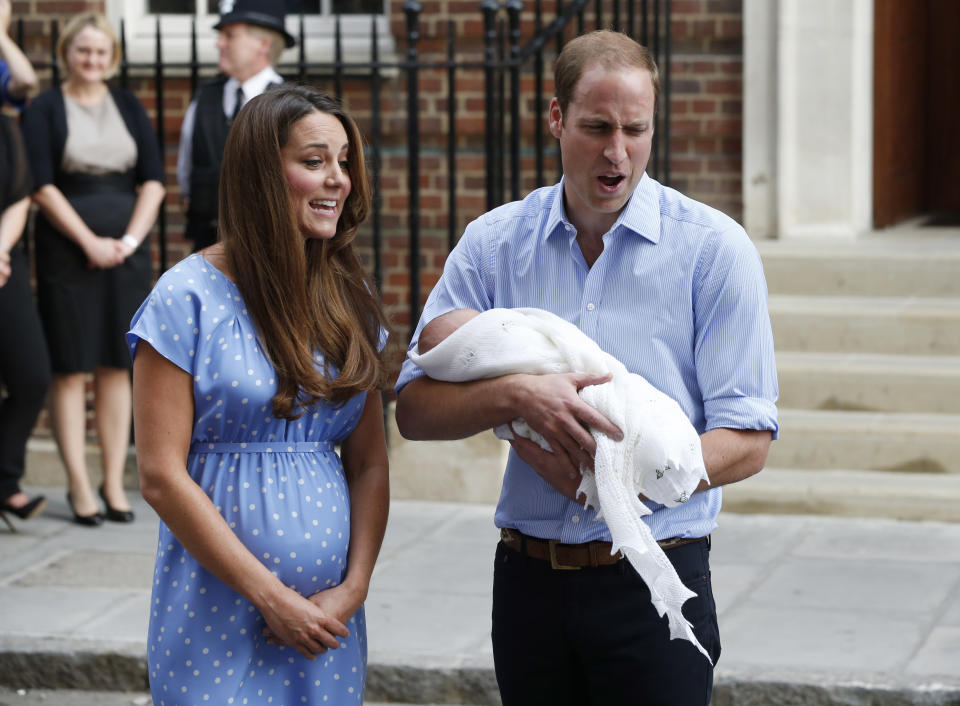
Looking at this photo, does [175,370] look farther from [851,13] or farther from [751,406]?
[851,13]

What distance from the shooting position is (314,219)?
291cm

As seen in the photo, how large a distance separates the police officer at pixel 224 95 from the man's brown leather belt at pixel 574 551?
14.4 feet

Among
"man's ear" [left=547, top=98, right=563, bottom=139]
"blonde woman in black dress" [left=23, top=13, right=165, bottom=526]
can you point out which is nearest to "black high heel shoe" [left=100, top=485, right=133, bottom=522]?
"blonde woman in black dress" [left=23, top=13, right=165, bottom=526]

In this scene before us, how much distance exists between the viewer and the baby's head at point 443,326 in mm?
2830

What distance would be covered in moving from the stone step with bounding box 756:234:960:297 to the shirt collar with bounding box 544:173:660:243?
5.09 m

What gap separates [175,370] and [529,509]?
710mm

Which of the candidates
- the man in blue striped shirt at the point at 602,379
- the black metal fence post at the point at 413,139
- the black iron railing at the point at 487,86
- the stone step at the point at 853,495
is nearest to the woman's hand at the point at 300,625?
the man in blue striped shirt at the point at 602,379

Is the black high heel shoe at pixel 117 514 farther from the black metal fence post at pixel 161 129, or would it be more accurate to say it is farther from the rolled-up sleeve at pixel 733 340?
the rolled-up sleeve at pixel 733 340

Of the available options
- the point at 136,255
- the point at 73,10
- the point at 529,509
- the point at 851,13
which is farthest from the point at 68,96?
the point at 529,509

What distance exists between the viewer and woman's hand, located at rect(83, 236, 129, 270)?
676cm

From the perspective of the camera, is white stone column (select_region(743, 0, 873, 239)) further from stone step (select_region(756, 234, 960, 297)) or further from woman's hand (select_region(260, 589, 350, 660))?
woman's hand (select_region(260, 589, 350, 660))

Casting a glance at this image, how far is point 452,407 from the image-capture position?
2.77 metres

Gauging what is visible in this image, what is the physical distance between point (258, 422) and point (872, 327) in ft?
17.1

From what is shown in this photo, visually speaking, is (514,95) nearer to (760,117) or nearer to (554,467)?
(760,117)
